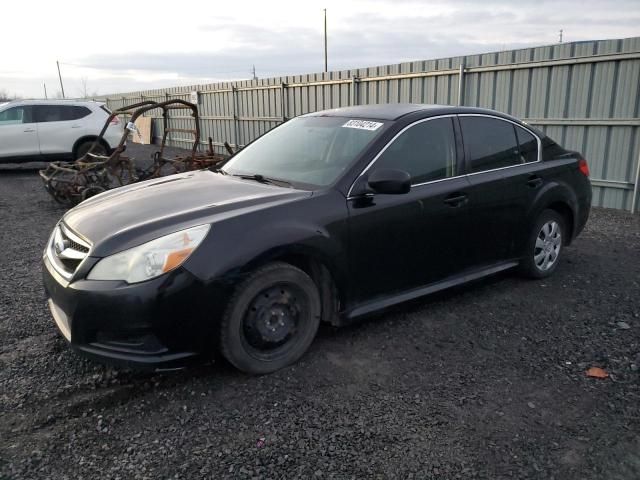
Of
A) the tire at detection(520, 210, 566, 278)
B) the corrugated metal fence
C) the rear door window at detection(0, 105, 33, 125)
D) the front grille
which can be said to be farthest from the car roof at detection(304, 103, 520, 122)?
the rear door window at detection(0, 105, 33, 125)

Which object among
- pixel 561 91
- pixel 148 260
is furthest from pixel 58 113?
pixel 148 260

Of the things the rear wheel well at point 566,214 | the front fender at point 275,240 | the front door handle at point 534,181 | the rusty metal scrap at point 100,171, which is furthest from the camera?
the rusty metal scrap at point 100,171

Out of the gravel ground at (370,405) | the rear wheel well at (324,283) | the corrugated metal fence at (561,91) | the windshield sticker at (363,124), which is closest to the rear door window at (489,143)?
the windshield sticker at (363,124)

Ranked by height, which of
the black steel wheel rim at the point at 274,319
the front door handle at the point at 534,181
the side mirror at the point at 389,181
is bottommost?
the black steel wheel rim at the point at 274,319

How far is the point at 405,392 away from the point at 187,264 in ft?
4.77

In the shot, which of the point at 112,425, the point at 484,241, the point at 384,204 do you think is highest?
the point at 384,204

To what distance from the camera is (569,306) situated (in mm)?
4359

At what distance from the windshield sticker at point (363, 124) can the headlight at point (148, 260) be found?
162cm

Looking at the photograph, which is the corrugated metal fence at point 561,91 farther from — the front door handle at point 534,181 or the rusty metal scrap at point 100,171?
the rusty metal scrap at point 100,171

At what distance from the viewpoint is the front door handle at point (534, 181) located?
4.56 meters

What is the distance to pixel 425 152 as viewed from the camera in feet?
13.0

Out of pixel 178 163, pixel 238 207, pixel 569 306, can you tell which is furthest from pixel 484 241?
pixel 178 163

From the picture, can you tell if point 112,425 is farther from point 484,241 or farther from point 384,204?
point 484,241

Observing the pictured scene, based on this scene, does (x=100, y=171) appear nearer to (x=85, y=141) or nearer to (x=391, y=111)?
(x=85, y=141)
